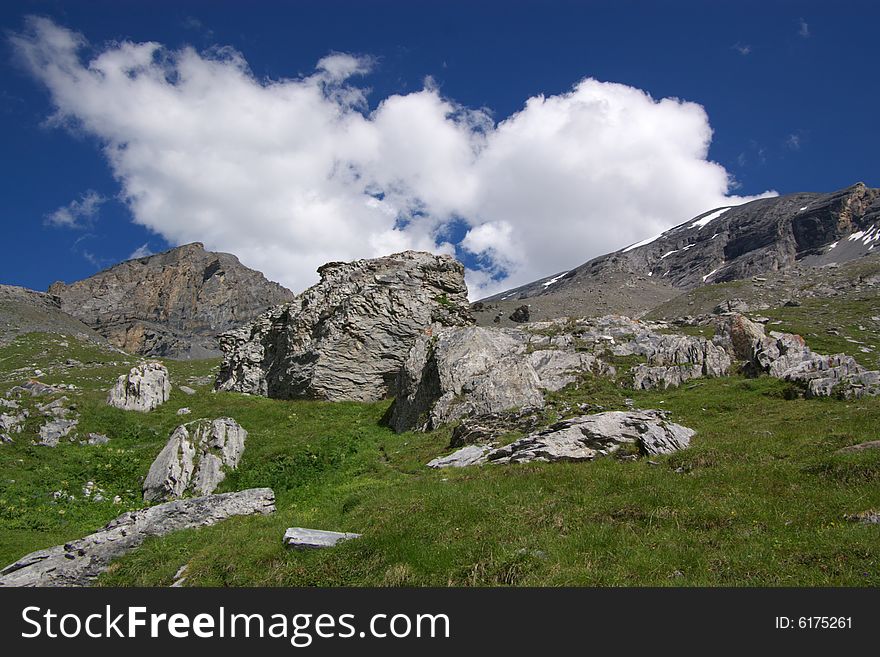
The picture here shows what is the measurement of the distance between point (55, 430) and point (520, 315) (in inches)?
5512

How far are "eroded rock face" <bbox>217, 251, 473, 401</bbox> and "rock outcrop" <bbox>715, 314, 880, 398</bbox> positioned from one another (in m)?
22.0

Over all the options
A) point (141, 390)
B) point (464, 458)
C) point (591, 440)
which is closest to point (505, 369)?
point (464, 458)

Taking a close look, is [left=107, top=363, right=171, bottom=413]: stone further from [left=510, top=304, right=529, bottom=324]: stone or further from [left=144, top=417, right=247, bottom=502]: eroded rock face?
[left=510, top=304, right=529, bottom=324]: stone

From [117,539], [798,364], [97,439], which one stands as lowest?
[117,539]

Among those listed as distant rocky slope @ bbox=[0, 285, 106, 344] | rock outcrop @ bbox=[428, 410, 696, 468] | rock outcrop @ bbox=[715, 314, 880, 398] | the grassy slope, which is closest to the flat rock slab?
the grassy slope

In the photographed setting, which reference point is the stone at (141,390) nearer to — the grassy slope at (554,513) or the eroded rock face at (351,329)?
the grassy slope at (554,513)

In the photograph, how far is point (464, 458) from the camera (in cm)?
1962

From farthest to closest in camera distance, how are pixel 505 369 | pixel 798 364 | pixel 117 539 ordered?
pixel 505 369 → pixel 798 364 → pixel 117 539

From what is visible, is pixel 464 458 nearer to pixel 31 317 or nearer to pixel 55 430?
pixel 55 430

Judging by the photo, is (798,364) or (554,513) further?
(798,364)

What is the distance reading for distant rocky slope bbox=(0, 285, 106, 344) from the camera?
104938 mm
